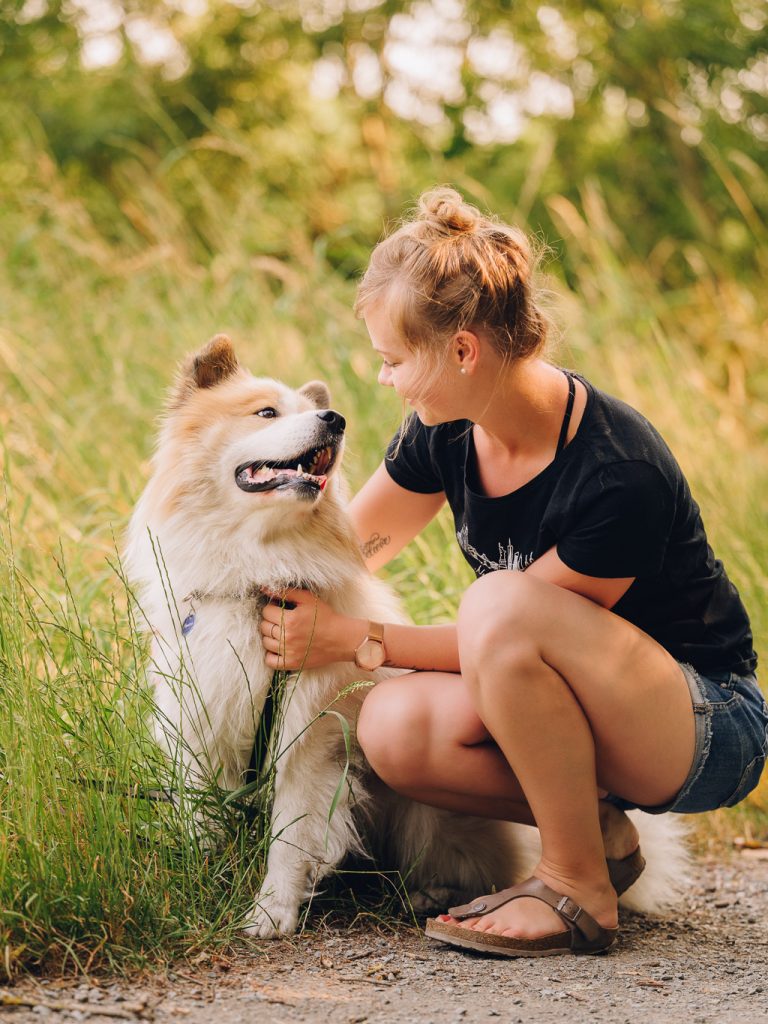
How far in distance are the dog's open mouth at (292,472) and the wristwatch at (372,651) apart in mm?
336

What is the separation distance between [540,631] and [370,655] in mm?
406

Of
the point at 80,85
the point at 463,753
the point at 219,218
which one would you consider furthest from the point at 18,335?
the point at 80,85

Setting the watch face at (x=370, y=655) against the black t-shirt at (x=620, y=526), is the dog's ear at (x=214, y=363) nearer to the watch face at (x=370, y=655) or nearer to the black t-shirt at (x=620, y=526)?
the black t-shirt at (x=620, y=526)

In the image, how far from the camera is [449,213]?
2.20 m

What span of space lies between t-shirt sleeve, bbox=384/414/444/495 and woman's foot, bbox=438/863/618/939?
923mm

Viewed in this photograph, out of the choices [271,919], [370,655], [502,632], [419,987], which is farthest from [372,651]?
[419,987]

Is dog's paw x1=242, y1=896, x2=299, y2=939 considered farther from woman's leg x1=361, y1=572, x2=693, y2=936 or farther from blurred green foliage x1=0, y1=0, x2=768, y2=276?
blurred green foliage x1=0, y1=0, x2=768, y2=276

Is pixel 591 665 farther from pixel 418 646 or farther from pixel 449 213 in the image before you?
pixel 449 213

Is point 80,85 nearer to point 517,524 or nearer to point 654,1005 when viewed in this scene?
point 517,524

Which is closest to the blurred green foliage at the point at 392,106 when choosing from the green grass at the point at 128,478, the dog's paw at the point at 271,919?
the green grass at the point at 128,478

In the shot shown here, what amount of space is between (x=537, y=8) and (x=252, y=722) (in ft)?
22.5

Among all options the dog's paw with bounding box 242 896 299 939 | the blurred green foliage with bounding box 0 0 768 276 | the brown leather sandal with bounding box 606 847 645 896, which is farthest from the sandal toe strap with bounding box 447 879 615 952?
the blurred green foliage with bounding box 0 0 768 276

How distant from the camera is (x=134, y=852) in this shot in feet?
6.67

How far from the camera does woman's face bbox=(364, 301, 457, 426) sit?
2154mm
